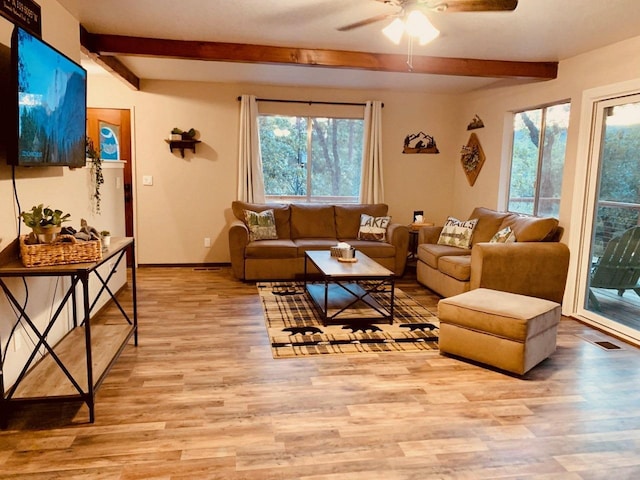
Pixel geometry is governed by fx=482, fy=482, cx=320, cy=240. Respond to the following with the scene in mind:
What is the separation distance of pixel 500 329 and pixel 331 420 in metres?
1.30

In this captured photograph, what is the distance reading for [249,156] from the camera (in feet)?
20.2

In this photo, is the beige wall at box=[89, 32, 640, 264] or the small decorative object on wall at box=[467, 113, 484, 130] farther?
the small decorative object on wall at box=[467, 113, 484, 130]

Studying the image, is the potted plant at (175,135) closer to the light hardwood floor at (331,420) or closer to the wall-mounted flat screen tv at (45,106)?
the wall-mounted flat screen tv at (45,106)

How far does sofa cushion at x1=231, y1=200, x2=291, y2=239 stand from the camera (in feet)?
19.6

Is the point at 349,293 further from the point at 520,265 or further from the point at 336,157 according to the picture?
the point at 336,157

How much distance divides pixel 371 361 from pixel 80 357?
1.82 metres

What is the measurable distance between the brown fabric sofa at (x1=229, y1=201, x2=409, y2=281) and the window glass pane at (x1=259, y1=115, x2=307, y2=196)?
18.6 inches

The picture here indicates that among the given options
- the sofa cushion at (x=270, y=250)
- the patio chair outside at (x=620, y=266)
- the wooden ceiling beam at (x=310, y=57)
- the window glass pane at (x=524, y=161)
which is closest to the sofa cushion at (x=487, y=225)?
the window glass pane at (x=524, y=161)

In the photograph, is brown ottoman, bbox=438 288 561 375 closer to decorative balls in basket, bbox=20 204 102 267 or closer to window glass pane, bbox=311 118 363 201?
decorative balls in basket, bbox=20 204 102 267

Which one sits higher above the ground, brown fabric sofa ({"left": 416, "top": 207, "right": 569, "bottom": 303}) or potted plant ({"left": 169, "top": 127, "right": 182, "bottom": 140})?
potted plant ({"left": 169, "top": 127, "right": 182, "bottom": 140})

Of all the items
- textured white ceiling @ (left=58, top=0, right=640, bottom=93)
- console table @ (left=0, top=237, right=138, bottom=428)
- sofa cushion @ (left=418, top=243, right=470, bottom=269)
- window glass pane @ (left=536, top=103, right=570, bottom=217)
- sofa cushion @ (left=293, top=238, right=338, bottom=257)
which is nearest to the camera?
console table @ (left=0, top=237, right=138, bottom=428)

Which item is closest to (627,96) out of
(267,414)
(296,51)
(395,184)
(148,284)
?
(296,51)

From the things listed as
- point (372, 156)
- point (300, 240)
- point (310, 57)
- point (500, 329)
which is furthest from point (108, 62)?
point (500, 329)

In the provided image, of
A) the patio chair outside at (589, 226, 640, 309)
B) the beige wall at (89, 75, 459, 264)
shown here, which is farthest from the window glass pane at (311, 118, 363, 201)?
the patio chair outside at (589, 226, 640, 309)
